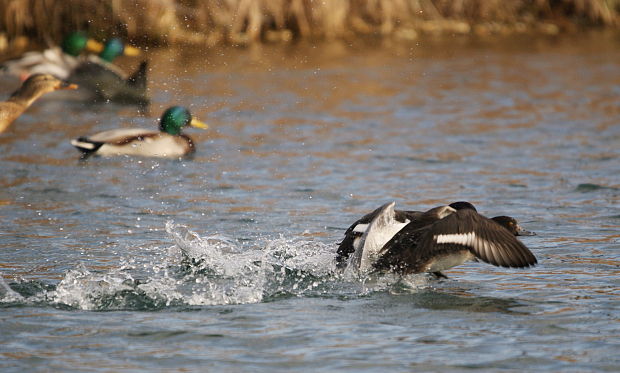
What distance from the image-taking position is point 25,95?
10.3m

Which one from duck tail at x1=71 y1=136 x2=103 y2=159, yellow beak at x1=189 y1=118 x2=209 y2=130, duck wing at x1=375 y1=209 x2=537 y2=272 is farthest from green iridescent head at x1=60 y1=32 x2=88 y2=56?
duck wing at x1=375 y1=209 x2=537 y2=272

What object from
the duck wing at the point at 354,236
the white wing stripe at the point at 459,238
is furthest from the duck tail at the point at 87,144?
the white wing stripe at the point at 459,238

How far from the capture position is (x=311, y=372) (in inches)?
179

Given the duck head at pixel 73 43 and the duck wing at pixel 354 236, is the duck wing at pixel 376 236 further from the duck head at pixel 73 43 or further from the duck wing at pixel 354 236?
the duck head at pixel 73 43

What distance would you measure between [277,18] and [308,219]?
36.0 feet

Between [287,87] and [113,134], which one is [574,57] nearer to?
[287,87]

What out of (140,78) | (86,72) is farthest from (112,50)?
(140,78)

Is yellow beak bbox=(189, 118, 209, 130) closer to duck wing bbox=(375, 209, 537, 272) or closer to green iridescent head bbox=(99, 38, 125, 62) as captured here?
green iridescent head bbox=(99, 38, 125, 62)

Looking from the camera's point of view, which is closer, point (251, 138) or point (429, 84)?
Result: point (251, 138)

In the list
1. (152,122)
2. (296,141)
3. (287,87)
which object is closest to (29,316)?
(296,141)

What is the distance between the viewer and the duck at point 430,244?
18.9 ft

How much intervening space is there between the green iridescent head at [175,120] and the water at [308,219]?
1.40 ft

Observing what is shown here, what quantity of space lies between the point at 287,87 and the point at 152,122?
229 cm

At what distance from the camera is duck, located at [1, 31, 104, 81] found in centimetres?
1439
